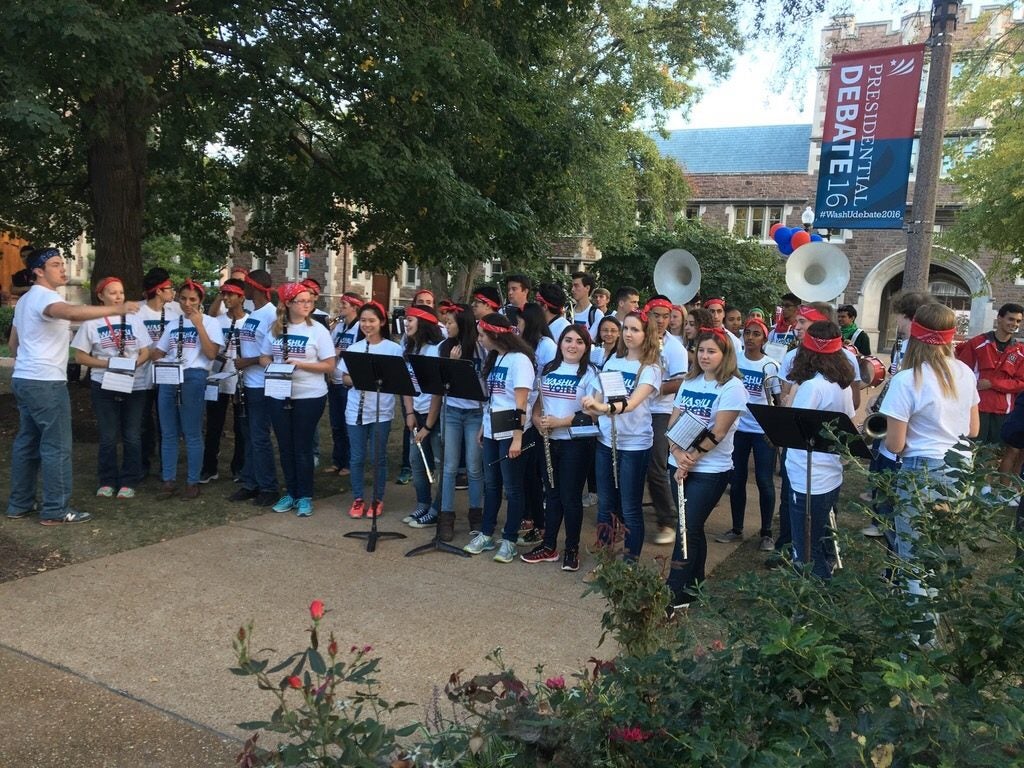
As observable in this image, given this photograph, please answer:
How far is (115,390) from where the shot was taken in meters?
7.12

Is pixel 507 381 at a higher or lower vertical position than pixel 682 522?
higher

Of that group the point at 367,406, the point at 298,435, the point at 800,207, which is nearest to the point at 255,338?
the point at 298,435

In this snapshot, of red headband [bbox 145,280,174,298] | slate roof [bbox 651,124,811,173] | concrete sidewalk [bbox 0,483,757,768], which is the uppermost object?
slate roof [bbox 651,124,811,173]

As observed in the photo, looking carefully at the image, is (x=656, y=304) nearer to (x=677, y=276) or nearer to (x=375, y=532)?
(x=375, y=532)

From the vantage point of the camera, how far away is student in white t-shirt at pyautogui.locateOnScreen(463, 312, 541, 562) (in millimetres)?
5969

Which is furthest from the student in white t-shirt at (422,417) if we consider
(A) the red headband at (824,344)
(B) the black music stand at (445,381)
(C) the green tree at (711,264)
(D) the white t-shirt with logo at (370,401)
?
(C) the green tree at (711,264)

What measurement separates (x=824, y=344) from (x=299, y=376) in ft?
13.3

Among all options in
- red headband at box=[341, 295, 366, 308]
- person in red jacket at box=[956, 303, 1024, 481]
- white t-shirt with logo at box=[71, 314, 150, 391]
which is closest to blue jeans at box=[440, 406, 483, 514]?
red headband at box=[341, 295, 366, 308]

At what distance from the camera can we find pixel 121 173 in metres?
9.88

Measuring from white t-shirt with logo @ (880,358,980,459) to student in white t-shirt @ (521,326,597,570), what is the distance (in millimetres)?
1900

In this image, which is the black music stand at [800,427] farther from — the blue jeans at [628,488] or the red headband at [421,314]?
the red headband at [421,314]

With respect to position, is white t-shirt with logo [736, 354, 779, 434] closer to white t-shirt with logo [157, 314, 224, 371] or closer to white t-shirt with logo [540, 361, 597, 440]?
white t-shirt with logo [540, 361, 597, 440]

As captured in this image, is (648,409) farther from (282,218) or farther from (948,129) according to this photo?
(948,129)

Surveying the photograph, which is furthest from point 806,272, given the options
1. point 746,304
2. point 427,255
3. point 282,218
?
point 746,304
